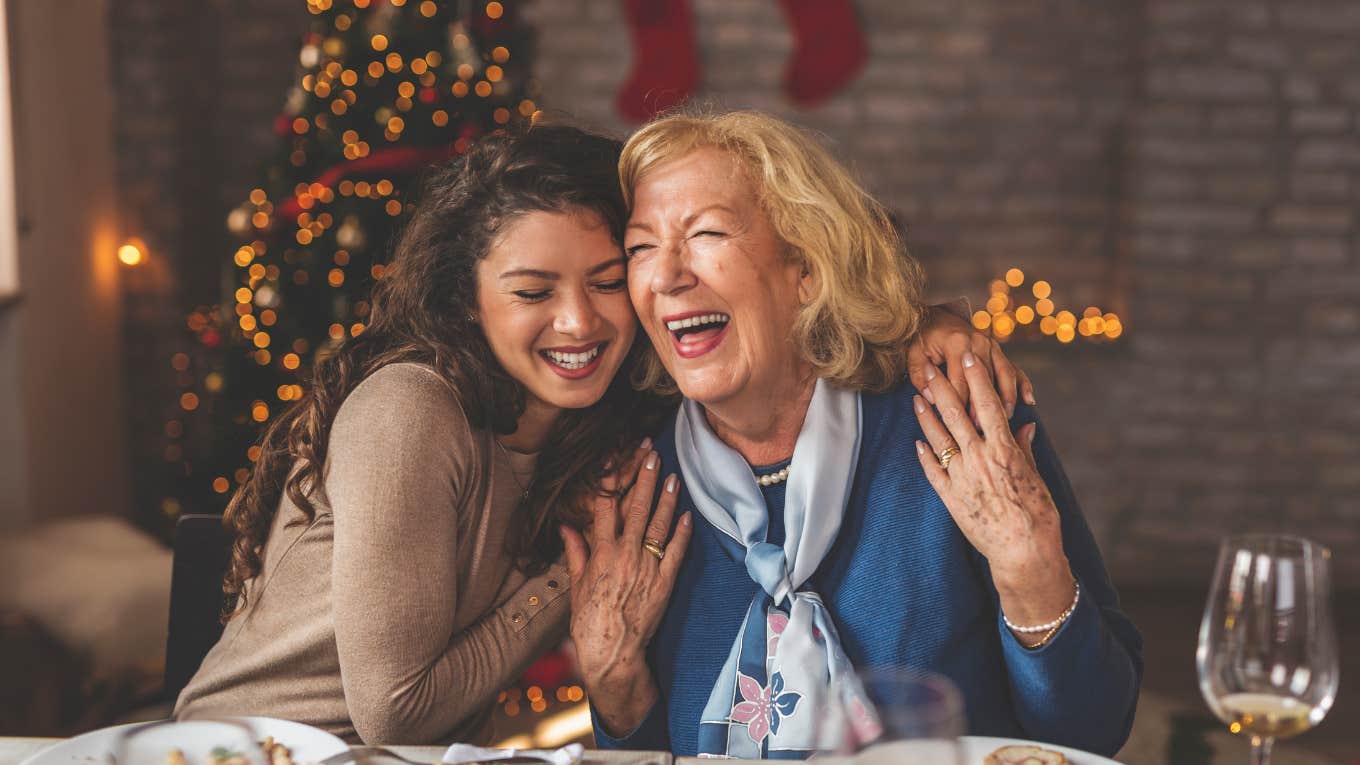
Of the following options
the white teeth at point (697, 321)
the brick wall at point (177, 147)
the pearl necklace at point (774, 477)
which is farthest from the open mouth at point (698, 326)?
the brick wall at point (177, 147)

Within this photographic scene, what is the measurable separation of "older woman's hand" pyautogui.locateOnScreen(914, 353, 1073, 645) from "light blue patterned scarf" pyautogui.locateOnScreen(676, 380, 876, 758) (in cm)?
14

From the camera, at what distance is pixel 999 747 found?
3.85ft

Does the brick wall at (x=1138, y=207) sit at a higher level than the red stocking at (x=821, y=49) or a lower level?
lower

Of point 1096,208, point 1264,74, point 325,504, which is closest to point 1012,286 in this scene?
point 1096,208

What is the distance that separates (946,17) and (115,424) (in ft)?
11.4

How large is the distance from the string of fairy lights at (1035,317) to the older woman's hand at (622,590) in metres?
3.02

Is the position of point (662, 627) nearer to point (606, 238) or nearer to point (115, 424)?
point (606, 238)

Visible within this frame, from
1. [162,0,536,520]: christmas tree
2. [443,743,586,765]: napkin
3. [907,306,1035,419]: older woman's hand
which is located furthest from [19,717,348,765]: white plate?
[162,0,536,520]: christmas tree

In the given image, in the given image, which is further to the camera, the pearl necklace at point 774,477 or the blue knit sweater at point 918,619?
the pearl necklace at point 774,477

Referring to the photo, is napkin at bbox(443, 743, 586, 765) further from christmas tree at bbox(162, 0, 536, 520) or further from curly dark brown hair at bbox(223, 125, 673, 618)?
christmas tree at bbox(162, 0, 536, 520)

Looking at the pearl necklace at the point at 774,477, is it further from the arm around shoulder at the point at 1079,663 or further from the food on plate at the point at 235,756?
the food on plate at the point at 235,756

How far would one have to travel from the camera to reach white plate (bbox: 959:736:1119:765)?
115cm

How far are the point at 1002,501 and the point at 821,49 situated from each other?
319 centimetres

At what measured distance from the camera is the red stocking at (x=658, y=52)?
14.1 ft
